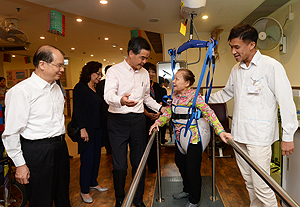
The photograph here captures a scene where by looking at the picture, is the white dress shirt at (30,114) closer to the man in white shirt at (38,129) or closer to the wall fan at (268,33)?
the man in white shirt at (38,129)

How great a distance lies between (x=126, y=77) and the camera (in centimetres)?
190

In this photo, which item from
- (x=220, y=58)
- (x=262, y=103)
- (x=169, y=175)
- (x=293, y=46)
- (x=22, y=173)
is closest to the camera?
(x=22, y=173)

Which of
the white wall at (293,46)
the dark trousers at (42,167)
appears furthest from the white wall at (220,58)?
the dark trousers at (42,167)

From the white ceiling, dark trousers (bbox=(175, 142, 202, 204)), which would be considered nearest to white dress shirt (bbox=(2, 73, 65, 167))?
dark trousers (bbox=(175, 142, 202, 204))

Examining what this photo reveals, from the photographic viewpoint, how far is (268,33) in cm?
300

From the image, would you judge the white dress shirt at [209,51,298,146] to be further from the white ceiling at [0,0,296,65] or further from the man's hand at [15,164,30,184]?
the white ceiling at [0,0,296,65]

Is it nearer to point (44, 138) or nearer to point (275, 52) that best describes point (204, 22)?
point (275, 52)

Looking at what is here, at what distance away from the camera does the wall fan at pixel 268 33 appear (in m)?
2.89

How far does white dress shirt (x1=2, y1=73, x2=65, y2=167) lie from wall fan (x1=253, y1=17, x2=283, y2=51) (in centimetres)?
291

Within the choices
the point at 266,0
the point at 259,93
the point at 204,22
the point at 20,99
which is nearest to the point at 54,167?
the point at 20,99

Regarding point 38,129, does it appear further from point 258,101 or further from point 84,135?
point 258,101

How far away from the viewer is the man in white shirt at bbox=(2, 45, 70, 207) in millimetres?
1267

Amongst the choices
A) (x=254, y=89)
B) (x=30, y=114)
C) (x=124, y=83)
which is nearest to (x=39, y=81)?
(x=30, y=114)

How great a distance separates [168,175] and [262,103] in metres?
1.80
